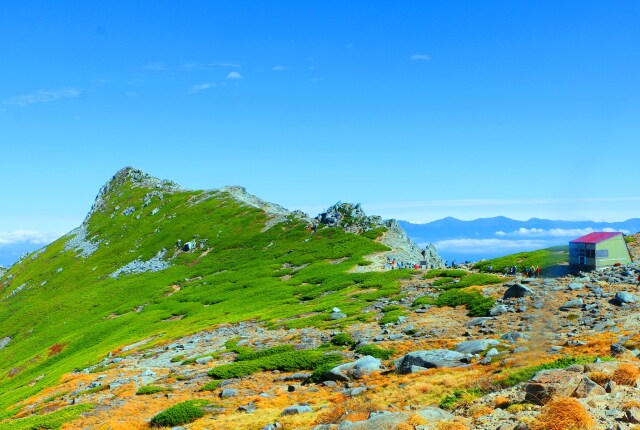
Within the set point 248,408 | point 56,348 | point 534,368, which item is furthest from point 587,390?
point 56,348

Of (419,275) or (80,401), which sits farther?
(419,275)

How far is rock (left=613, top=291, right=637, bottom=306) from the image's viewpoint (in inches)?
1242

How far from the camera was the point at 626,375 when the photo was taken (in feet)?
56.0

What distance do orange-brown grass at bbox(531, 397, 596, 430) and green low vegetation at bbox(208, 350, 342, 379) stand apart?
17.1 m

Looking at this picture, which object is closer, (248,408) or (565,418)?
(565,418)

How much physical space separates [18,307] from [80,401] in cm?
11015

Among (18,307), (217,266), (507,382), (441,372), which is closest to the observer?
(507,382)

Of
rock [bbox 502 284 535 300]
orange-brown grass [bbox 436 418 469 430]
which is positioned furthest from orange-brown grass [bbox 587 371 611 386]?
rock [bbox 502 284 535 300]

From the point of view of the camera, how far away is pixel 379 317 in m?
42.7

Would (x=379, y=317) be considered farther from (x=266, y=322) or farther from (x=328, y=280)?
(x=328, y=280)

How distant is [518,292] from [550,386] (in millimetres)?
22662

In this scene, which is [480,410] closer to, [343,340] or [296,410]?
[296,410]

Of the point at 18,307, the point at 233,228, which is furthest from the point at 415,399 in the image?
the point at 18,307

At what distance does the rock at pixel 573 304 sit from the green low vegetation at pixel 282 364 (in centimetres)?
1525
